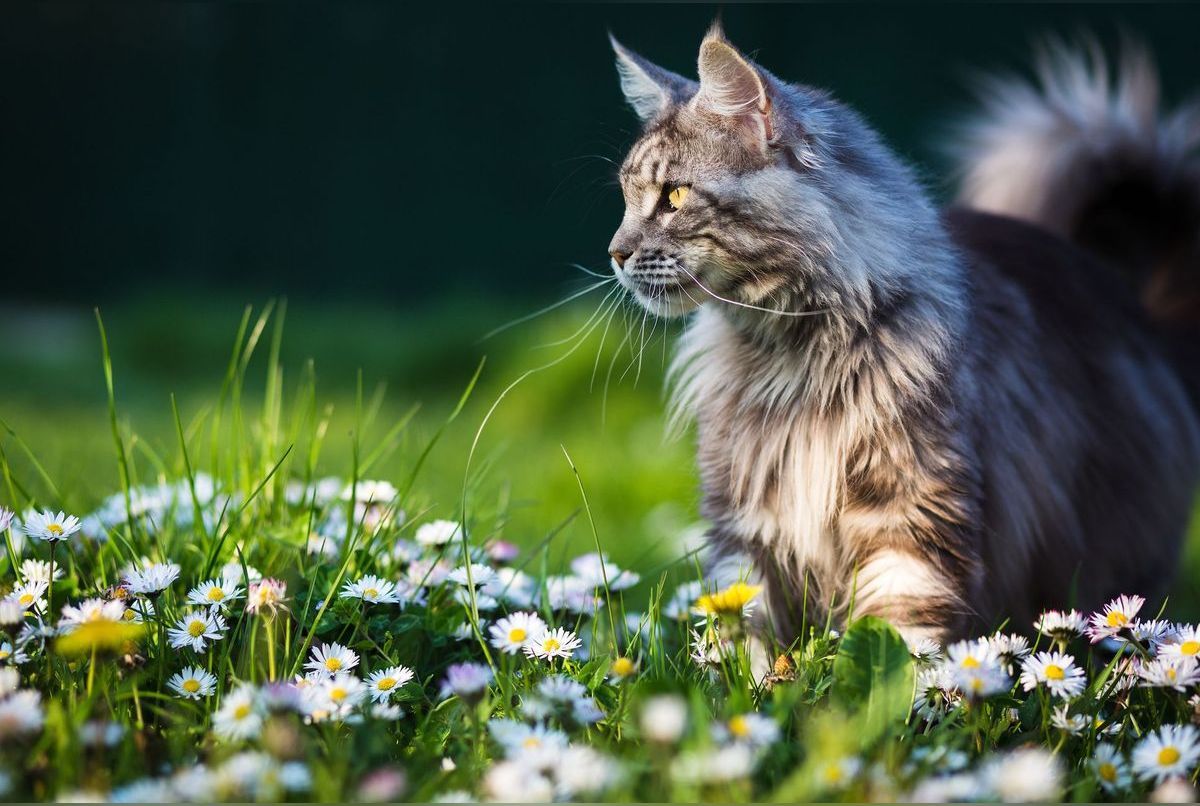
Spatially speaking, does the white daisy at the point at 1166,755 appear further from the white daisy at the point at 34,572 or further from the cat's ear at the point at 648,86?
the white daisy at the point at 34,572

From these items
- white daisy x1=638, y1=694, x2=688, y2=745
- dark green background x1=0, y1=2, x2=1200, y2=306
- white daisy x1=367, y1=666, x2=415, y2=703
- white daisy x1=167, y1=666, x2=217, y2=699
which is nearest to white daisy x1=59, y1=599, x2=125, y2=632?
white daisy x1=167, y1=666, x2=217, y2=699

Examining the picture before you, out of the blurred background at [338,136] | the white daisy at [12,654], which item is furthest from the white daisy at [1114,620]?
the blurred background at [338,136]

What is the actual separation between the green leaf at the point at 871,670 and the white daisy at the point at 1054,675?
145mm

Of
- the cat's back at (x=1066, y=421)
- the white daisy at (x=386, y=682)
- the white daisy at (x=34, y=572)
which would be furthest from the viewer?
the cat's back at (x=1066, y=421)

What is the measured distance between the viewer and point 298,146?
6891mm

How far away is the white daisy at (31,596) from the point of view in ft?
5.01

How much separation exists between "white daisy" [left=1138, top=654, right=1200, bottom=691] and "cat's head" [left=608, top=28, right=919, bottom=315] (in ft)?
2.34

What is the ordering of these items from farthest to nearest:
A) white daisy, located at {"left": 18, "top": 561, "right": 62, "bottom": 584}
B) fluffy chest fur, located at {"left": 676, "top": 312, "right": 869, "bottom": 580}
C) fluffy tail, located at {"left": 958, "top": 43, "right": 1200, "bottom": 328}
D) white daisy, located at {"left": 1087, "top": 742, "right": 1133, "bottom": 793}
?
fluffy tail, located at {"left": 958, "top": 43, "right": 1200, "bottom": 328}, fluffy chest fur, located at {"left": 676, "top": 312, "right": 869, "bottom": 580}, white daisy, located at {"left": 18, "top": 561, "right": 62, "bottom": 584}, white daisy, located at {"left": 1087, "top": 742, "right": 1133, "bottom": 793}

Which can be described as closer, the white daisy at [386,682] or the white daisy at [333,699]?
the white daisy at [333,699]

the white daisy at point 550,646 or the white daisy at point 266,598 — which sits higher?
the white daisy at point 266,598

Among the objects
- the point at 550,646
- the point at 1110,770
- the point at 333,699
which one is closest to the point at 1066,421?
the point at 1110,770

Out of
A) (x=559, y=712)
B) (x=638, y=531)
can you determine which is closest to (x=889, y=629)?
(x=559, y=712)

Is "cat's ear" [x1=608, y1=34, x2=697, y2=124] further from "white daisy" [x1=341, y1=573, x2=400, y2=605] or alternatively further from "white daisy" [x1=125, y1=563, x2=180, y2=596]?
"white daisy" [x1=125, y1=563, x2=180, y2=596]

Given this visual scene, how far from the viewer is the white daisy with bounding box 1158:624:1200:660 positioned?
57.1 inches
